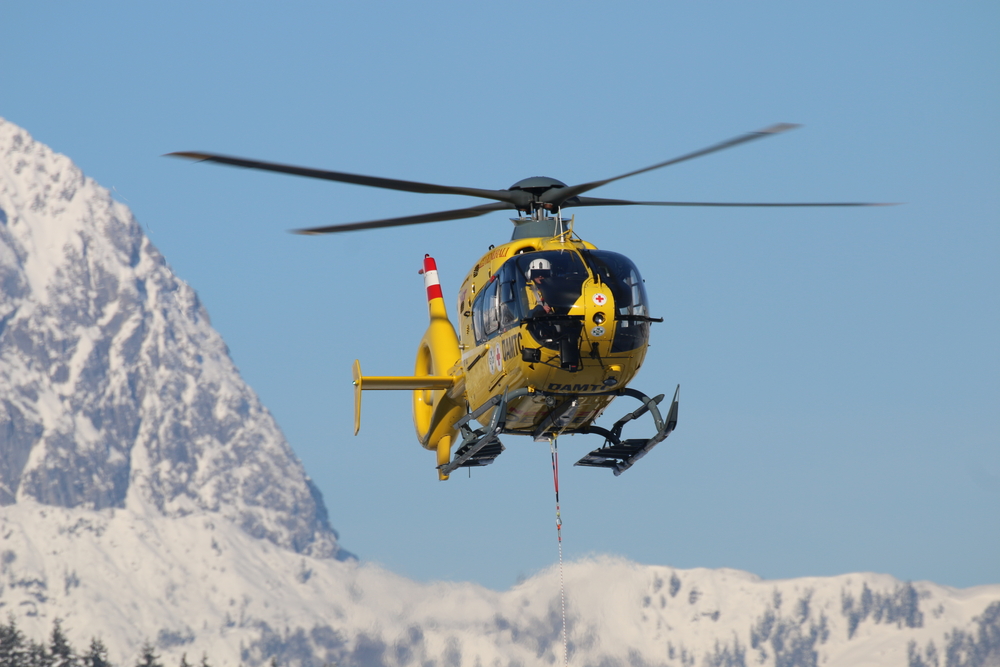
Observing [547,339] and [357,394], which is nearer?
[547,339]

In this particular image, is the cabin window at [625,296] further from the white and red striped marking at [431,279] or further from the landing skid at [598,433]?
the white and red striped marking at [431,279]

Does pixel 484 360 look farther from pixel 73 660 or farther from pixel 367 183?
pixel 73 660

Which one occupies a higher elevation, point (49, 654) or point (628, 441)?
point (628, 441)

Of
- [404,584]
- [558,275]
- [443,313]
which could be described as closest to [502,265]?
[558,275]

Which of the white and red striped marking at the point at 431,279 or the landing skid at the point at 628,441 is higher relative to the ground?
the white and red striped marking at the point at 431,279

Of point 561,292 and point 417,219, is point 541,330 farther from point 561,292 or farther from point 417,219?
point 417,219

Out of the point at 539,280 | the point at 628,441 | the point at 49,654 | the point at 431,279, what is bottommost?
the point at 49,654

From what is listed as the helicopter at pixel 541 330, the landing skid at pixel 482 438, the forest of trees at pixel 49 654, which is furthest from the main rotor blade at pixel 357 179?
the forest of trees at pixel 49 654

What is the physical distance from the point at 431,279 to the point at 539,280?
1003cm

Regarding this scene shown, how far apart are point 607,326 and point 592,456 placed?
14.4 feet

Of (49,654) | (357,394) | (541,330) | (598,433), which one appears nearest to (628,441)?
(598,433)

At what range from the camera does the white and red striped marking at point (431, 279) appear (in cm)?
4012

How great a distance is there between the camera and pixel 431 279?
40750mm

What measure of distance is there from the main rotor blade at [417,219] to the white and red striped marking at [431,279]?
5384 mm
